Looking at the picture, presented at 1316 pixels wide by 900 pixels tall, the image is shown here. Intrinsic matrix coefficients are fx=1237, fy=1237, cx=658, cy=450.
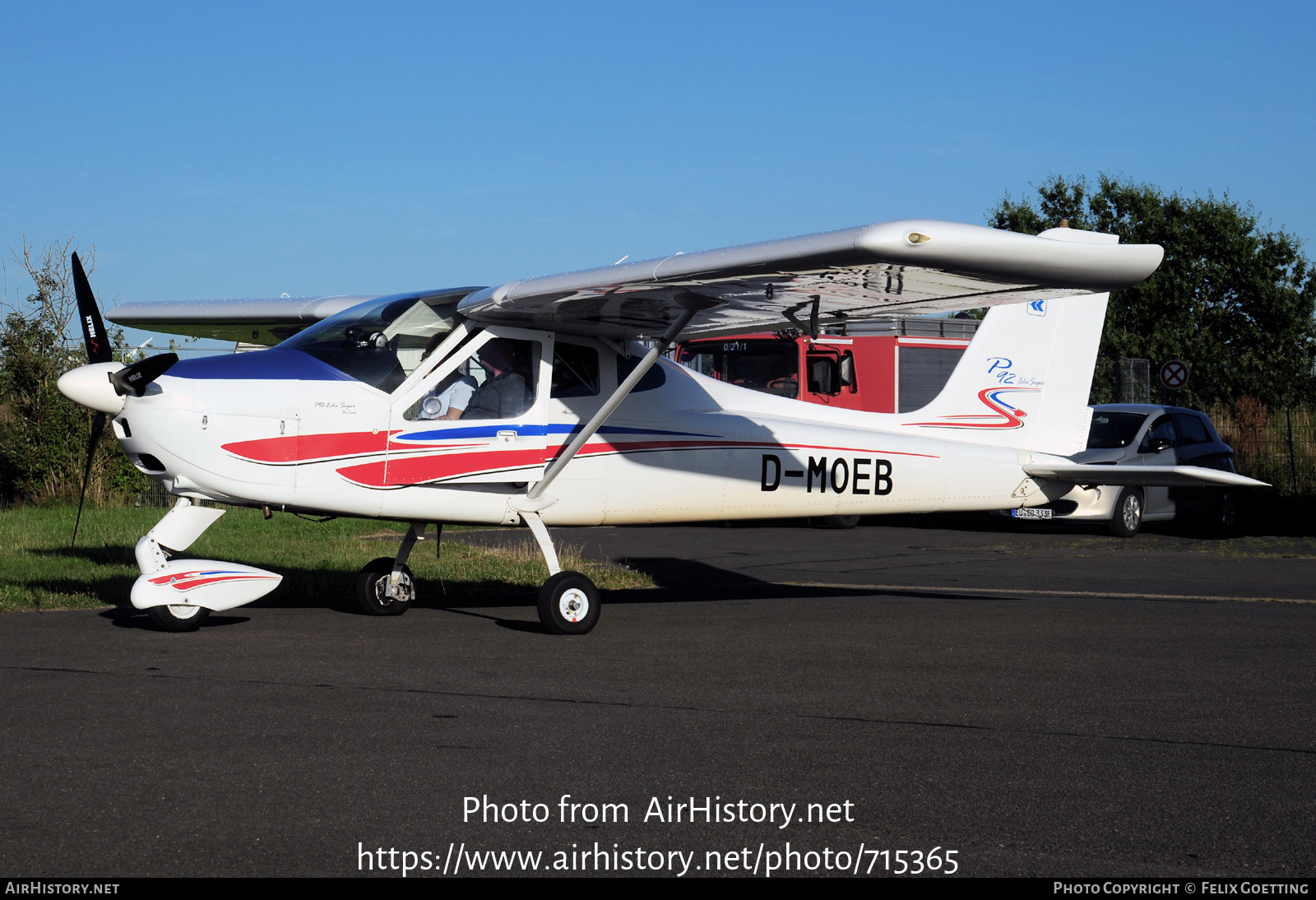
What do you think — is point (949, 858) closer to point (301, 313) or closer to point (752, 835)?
point (752, 835)

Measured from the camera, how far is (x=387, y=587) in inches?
354

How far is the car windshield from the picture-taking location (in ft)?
57.5

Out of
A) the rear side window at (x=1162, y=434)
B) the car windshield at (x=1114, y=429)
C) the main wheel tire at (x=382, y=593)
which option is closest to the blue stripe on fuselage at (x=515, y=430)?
the main wheel tire at (x=382, y=593)

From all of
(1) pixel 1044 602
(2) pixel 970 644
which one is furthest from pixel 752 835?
(1) pixel 1044 602

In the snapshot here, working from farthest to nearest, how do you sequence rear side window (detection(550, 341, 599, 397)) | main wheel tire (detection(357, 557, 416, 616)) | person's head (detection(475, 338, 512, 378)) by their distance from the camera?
main wheel tire (detection(357, 557, 416, 616))
rear side window (detection(550, 341, 599, 397))
person's head (detection(475, 338, 512, 378))

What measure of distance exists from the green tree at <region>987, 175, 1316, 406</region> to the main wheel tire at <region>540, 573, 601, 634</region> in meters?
38.8

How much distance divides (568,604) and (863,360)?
12795mm

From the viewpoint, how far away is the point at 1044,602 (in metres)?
9.98

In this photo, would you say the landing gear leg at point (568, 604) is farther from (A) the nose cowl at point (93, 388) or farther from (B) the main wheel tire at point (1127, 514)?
(B) the main wheel tire at point (1127, 514)

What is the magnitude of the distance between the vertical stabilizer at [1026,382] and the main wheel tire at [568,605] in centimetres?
368

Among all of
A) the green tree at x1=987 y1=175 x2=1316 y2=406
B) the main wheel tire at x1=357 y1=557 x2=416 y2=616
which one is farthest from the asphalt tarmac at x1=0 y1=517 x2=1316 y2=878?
the green tree at x1=987 y1=175 x2=1316 y2=406

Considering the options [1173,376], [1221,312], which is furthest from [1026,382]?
[1221,312]

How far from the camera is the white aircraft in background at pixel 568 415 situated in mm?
7082

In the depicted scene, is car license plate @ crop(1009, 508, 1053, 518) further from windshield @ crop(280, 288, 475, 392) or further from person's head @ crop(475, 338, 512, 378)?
windshield @ crop(280, 288, 475, 392)
